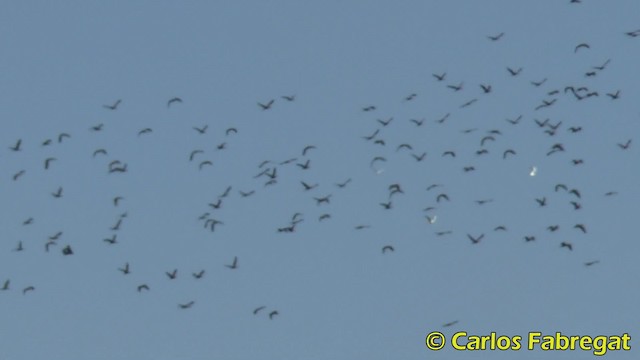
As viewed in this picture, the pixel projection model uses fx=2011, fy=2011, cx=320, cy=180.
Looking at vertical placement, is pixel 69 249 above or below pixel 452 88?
below

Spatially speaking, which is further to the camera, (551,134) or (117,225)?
(117,225)

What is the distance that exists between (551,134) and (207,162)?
15.2 meters

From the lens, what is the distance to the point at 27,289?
85.1 m

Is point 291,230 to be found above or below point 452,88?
below

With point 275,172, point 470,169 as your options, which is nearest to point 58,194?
point 275,172

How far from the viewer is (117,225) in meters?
87.4

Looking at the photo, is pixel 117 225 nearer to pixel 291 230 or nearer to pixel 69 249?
pixel 69 249

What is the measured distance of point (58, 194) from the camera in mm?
86375

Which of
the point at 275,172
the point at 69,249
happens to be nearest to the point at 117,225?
the point at 69,249

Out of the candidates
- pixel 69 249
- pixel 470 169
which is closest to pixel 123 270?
pixel 69 249

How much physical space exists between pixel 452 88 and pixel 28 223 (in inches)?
747

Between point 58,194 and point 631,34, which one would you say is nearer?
point 631,34

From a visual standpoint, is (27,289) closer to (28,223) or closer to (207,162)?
(28,223)

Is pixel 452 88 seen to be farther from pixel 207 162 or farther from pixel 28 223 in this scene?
pixel 28 223
